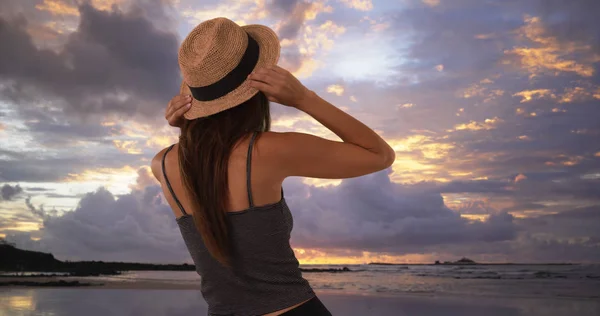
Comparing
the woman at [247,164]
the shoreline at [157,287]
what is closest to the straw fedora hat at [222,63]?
the woman at [247,164]

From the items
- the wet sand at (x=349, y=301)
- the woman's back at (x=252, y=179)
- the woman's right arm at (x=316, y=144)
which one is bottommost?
the wet sand at (x=349, y=301)

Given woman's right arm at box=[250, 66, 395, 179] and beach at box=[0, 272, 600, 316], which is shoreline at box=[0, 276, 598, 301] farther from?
woman's right arm at box=[250, 66, 395, 179]

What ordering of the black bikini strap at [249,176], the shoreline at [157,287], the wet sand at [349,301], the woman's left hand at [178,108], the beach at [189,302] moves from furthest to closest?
the shoreline at [157,287], the wet sand at [349,301], the beach at [189,302], the woman's left hand at [178,108], the black bikini strap at [249,176]

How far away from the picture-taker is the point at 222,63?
1.61 m

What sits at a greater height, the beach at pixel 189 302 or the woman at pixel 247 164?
the woman at pixel 247 164

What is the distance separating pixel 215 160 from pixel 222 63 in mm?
276

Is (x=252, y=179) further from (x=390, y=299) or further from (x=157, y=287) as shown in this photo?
(x=157, y=287)

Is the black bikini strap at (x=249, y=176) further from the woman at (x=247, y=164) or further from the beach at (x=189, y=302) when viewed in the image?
the beach at (x=189, y=302)

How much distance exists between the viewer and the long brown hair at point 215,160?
151 centimetres

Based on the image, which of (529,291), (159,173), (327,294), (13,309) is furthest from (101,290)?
(159,173)

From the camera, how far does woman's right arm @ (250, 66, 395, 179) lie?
4.97 feet

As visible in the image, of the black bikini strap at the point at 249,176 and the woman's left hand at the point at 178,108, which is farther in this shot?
the woman's left hand at the point at 178,108

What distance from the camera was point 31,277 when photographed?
13539mm

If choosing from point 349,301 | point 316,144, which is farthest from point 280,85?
point 349,301
